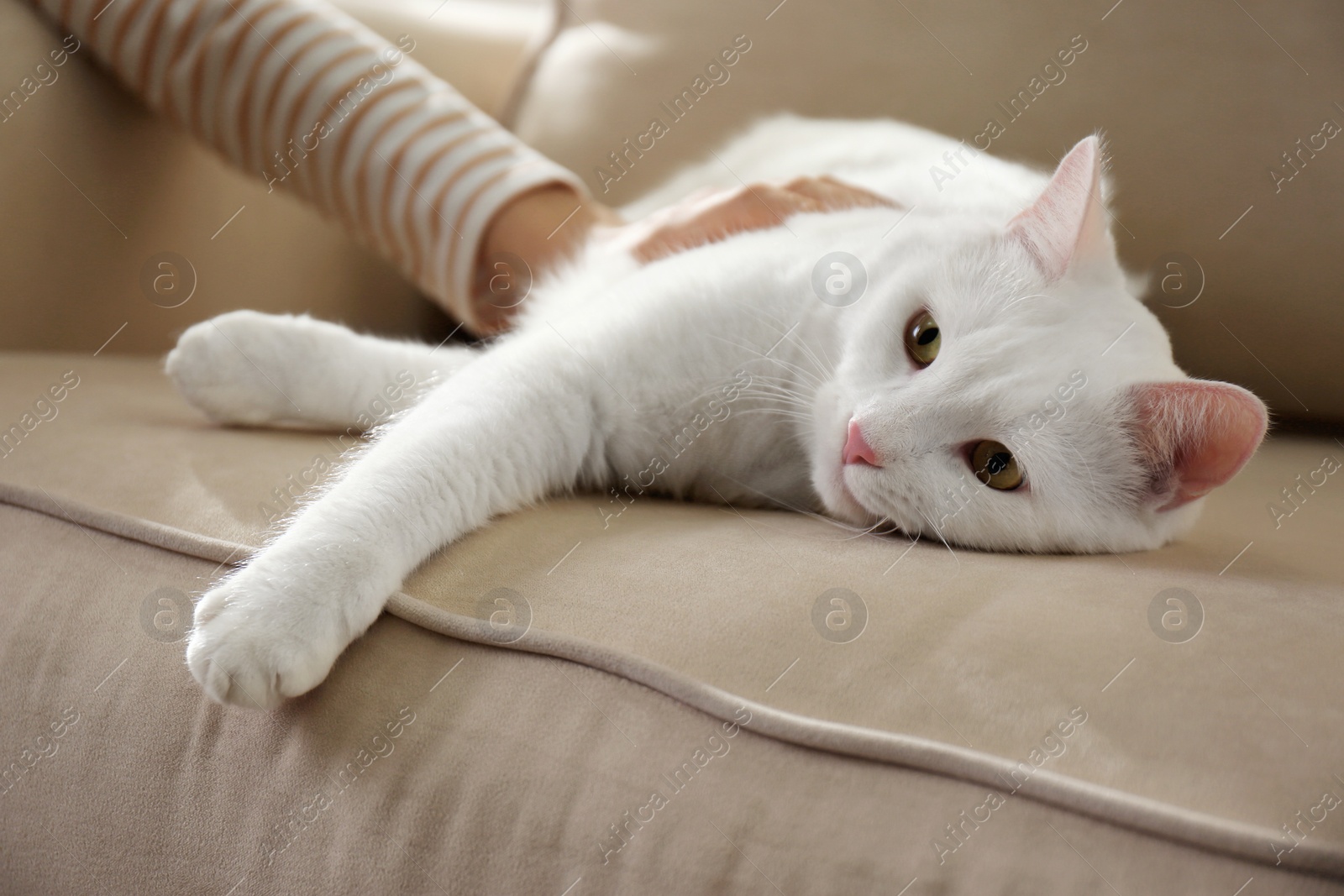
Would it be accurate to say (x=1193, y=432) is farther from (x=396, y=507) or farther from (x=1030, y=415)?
(x=396, y=507)

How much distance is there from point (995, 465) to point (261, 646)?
0.73 meters

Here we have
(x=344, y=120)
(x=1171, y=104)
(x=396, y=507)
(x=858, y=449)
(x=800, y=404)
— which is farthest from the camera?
(x=344, y=120)

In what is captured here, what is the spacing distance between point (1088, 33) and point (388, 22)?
133cm

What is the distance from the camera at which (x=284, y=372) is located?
121 cm

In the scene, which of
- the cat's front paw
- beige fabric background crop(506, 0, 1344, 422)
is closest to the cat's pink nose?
the cat's front paw

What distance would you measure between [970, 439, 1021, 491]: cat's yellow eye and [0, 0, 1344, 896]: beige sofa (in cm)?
9

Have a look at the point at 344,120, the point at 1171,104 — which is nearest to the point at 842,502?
Result: the point at 1171,104

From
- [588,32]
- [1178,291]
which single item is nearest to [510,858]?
[1178,291]

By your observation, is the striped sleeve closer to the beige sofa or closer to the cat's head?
the beige sofa

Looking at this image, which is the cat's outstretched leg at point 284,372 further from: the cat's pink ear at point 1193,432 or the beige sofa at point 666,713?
the cat's pink ear at point 1193,432

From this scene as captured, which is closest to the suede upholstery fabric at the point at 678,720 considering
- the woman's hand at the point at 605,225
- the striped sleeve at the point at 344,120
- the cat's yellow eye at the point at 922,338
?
the cat's yellow eye at the point at 922,338

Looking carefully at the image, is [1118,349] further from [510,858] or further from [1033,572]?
[510,858]

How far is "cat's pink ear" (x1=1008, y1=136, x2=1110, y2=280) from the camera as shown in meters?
0.98

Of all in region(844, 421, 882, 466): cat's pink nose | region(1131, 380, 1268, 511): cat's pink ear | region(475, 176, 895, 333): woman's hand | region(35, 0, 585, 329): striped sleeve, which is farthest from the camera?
region(35, 0, 585, 329): striped sleeve
